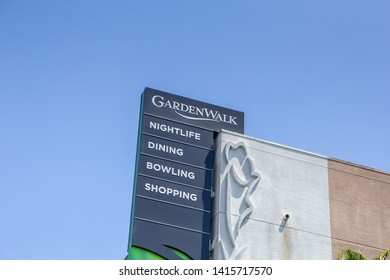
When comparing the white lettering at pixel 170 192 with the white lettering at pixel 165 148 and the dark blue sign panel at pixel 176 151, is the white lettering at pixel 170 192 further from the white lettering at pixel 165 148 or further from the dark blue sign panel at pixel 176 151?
the white lettering at pixel 165 148

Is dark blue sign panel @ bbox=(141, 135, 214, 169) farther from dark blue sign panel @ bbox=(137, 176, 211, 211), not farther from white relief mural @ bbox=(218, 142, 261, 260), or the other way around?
dark blue sign panel @ bbox=(137, 176, 211, 211)

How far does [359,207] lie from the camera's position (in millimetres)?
40438

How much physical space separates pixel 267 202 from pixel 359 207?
599 centimetres

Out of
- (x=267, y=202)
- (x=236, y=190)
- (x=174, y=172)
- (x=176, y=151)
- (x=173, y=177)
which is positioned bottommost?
(x=267, y=202)

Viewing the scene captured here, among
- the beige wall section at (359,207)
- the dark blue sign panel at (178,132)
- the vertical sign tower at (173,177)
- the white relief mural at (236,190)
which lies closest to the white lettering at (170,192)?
the vertical sign tower at (173,177)

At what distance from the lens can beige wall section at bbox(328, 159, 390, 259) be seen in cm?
3934

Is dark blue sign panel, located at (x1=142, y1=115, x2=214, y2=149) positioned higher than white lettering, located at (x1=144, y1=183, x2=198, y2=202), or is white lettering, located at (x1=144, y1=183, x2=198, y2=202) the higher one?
dark blue sign panel, located at (x1=142, y1=115, x2=214, y2=149)

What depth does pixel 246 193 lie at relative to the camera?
121 ft

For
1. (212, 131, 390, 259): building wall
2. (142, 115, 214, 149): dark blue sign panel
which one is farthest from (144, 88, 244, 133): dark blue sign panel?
(212, 131, 390, 259): building wall

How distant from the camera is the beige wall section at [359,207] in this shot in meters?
39.3

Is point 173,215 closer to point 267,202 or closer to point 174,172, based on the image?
point 174,172

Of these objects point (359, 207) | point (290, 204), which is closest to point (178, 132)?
point (290, 204)
